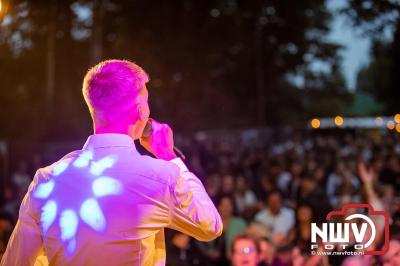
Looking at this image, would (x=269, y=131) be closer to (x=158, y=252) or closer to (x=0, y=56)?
(x=0, y=56)

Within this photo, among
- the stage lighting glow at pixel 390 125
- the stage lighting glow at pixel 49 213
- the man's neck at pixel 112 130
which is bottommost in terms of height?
the stage lighting glow at pixel 49 213

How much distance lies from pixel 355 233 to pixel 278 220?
9.05ft

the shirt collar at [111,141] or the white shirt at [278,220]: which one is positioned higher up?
the shirt collar at [111,141]

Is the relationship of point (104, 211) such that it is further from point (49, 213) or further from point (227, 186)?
point (227, 186)

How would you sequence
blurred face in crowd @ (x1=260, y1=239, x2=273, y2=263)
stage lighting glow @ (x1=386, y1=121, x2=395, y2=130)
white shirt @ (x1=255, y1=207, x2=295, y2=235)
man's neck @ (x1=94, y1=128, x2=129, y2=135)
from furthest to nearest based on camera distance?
stage lighting glow @ (x1=386, y1=121, x2=395, y2=130) < white shirt @ (x1=255, y1=207, x2=295, y2=235) < blurred face in crowd @ (x1=260, y1=239, x2=273, y2=263) < man's neck @ (x1=94, y1=128, x2=129, y2=135)

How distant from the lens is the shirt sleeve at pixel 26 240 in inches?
65.6

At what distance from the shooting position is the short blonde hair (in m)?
1.72

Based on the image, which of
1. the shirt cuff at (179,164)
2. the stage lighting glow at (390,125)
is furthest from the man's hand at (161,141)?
the stage lighting glow at (390,125)

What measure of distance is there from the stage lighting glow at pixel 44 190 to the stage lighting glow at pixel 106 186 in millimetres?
132

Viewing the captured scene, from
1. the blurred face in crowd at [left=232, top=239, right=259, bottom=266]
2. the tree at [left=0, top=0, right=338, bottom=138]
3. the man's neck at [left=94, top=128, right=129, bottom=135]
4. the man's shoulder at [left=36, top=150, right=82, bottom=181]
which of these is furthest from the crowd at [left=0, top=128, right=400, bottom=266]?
the tree at [left=0, top=0, right=338, bottom=138]

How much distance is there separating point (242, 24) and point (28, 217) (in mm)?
25208

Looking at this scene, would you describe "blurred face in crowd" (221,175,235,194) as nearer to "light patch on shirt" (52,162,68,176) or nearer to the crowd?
the crowd

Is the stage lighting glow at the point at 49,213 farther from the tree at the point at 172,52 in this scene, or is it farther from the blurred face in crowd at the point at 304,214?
the tree at the point at 172,52

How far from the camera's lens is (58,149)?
50.3ft
